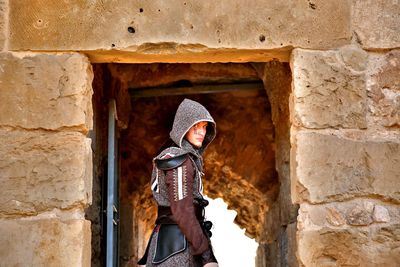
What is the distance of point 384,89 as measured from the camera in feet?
13.7

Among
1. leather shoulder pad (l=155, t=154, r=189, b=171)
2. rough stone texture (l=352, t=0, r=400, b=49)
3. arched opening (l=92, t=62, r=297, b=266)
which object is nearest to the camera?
rough stone texture (l=352, t=0, r=400, b=49)

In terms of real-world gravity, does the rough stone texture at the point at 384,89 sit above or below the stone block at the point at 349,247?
above

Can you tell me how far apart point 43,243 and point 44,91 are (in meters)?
0.77

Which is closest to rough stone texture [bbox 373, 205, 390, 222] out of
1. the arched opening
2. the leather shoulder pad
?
the leather shoulder pad

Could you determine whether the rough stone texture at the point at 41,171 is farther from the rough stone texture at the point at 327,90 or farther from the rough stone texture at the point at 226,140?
the rough stone texture at the point at 226,140

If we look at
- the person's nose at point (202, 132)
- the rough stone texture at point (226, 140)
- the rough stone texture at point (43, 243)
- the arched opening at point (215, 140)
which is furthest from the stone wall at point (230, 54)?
the rough stone texture at point (226, 140)

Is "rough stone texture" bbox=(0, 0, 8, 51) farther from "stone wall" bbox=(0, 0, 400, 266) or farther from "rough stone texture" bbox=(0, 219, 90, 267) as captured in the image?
"rough stone texture" bbox=(0, 219, 90, 267)

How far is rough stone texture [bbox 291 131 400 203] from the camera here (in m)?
4.06

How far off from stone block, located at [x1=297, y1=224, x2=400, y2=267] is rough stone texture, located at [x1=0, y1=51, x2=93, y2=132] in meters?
1.28

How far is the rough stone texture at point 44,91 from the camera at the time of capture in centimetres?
405

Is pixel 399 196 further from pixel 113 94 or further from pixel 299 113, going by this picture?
pixel 113 94

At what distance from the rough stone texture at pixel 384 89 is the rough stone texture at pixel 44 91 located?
1.48m

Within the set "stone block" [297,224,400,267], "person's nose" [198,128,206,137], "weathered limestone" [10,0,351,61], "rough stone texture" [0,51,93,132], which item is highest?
"weathered limestone" [10,0,351,61]

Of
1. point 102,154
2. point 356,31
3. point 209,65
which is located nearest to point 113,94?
point 102,154
